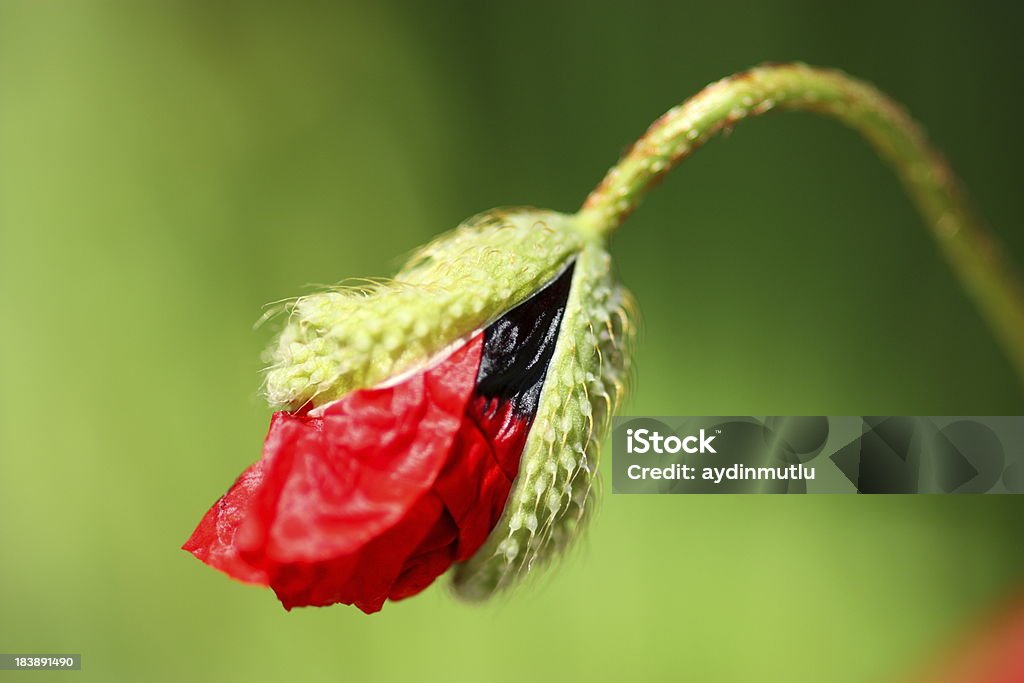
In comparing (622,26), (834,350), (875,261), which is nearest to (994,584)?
(834,350)

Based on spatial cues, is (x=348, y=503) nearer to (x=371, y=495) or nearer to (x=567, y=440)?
(x=371, y=495)

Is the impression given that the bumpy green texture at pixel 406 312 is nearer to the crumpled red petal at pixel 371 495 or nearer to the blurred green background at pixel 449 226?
the crumpled red petal at pixel 371 495

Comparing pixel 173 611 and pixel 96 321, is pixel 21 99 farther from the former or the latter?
pixel 173 611
